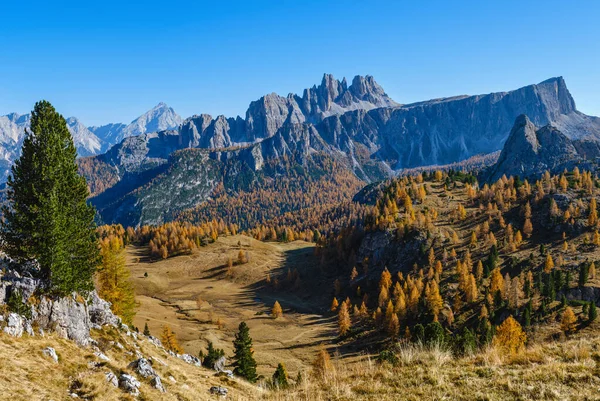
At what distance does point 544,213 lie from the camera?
495 ft

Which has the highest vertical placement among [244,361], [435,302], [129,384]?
[129,384]

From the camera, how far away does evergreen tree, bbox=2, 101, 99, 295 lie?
27641 mm

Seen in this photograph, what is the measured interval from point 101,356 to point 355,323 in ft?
339

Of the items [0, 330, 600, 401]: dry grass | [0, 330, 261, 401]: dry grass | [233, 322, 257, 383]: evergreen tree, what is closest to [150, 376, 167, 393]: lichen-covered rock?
[0, 330, 261, 401]: dry grass

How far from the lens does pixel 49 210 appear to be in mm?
27750

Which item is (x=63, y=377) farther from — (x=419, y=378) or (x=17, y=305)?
(x=419, y=378)

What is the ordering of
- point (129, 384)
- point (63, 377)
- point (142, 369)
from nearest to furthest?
point (63, 377) → point (129, 384) → point (142, 369)

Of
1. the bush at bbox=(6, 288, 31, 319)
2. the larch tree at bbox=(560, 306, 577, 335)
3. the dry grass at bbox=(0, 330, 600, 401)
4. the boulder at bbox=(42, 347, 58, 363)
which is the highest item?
Answer: the bush at bbox=(6, 288, 31, 319)

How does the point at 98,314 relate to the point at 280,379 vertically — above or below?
above

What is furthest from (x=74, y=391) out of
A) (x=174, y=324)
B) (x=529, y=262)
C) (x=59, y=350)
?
(x=529, y=262)

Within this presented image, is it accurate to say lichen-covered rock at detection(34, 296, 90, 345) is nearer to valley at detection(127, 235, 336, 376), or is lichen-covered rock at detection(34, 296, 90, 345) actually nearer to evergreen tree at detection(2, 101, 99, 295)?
evergreen tree at detection(2, 101, 99, 295)

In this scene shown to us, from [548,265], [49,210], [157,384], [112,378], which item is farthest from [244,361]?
[548,265]

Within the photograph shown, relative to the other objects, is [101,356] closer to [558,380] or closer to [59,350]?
[59,350]

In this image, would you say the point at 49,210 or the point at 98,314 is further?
the point at 98,314
